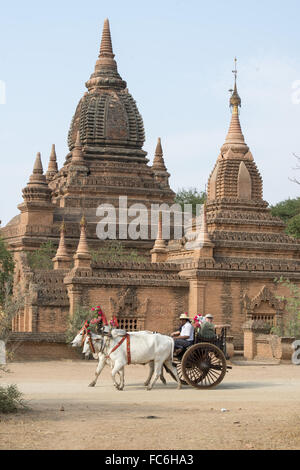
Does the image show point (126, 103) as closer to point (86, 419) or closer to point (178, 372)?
point (178, 372)

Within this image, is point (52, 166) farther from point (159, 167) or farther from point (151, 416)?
point (151, 416)

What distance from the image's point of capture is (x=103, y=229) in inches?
1695

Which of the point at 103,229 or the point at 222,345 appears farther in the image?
the point at 103,229

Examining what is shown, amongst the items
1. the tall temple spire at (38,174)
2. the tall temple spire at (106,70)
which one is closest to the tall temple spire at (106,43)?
the tall temple spire at (106,70)

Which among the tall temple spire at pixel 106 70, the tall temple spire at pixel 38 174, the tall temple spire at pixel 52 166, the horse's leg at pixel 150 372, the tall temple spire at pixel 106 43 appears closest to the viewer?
the horse's leg at pixel 150 372

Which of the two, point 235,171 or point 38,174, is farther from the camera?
point 38,174

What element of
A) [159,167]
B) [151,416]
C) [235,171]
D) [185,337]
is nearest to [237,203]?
[235,171]

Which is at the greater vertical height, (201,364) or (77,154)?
(77,154)

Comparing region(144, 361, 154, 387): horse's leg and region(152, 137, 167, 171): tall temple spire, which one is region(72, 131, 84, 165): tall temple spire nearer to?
region(152, 137, 167, 171): tall temple spire

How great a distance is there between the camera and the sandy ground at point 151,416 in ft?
39.0

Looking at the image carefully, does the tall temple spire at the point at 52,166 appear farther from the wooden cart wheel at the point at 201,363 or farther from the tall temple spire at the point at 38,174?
the wooden cart wheel at the point at 201,363

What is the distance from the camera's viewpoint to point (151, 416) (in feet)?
45.6
